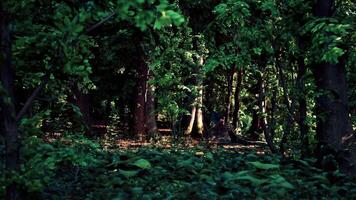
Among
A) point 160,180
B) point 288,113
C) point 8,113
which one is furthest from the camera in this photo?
point 288,113

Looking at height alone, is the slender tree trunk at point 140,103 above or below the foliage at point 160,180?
above

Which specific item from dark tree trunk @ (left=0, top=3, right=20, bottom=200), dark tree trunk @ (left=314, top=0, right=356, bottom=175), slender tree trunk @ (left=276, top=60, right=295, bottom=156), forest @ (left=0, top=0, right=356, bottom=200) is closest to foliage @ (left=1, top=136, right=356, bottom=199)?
forest @ (left=0, top=0, right=356, bottom=200)

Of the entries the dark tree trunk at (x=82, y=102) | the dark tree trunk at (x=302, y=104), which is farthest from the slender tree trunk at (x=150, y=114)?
Answer: the dark tree trunk at (x=302, y=104)

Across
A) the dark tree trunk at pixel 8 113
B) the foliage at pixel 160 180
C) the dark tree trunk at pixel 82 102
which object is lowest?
the foliage at pixel 160 180

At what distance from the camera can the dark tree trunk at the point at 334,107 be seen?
33.1ft

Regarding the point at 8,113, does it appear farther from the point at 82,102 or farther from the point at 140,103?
the point at 82,102

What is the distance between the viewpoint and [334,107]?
10.1 m

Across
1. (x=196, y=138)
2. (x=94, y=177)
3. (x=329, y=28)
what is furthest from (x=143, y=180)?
(x=196, y=138)

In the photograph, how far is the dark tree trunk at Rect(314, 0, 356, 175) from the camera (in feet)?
33.1

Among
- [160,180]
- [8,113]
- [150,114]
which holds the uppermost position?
[150,114]

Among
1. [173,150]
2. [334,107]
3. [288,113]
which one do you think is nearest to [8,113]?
[173,150]

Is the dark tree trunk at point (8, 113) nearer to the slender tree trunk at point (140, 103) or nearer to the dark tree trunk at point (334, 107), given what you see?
the dark tree trunk at point (334, 107)

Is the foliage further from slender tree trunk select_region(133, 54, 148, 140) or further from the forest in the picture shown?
slender tree trunk select_region(133, 54, 148, 140)

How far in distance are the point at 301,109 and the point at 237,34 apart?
2461 mm
